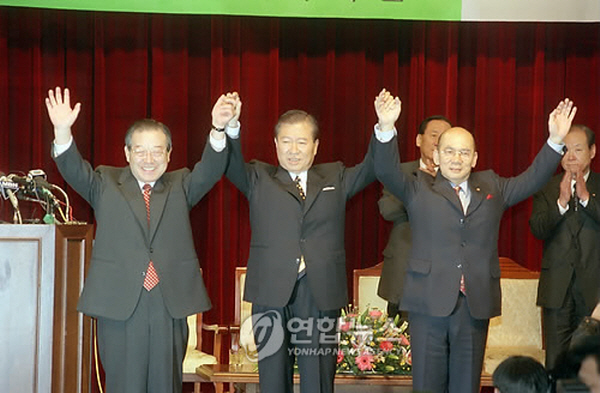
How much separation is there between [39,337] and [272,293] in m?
1.01

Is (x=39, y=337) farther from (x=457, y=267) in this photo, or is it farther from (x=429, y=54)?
(x=429, y=54)

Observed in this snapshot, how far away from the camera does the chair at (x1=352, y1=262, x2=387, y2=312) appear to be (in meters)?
5.92

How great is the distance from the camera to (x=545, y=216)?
5.27 m

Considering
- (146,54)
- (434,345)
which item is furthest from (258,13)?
(434,345)

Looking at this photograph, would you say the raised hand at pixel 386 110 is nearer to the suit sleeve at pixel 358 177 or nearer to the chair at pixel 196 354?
the suit sleeve at pixel 358 177

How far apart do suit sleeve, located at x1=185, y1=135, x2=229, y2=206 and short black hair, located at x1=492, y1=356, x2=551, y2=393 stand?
5.72ft

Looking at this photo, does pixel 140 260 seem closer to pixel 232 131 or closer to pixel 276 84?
pixel 232 131

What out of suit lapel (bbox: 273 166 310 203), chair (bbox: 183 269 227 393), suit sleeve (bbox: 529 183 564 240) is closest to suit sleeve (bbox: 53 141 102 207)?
suit lapel (bbox: 273 166 310 203)

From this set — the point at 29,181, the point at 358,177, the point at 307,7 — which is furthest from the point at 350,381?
the point at 307,7

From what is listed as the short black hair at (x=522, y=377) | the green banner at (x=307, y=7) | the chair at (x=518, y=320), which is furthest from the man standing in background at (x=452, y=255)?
the chair at (x=518, y=320)

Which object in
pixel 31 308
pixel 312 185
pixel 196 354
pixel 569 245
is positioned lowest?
pixel 196 354

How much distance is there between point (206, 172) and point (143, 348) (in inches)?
30.2

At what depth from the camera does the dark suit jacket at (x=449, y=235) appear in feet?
14.0

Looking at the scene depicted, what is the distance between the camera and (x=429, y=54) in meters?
6.53
